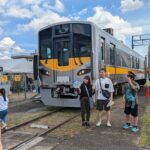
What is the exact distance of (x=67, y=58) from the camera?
13.4 m

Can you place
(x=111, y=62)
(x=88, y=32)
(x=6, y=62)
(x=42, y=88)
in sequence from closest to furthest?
(x=88, y=32) < (x=42, y=88) < (x=111, y=62) < (x=6, y=62)

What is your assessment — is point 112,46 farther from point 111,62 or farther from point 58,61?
point 58,61

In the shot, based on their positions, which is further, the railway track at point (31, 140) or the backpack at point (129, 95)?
the backpack at point (129, 95)

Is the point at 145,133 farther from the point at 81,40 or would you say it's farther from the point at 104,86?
the point at 81,40

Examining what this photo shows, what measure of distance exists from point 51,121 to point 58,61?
10.5 feet

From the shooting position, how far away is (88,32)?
43.1 ft

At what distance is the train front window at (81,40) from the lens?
13133mm

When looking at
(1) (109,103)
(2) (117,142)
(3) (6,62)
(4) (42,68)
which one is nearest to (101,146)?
(2) (117,142)

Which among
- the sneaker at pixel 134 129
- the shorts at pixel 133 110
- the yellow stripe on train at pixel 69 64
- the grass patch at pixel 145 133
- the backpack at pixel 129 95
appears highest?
the yellow stripe on train at pixel 69 64

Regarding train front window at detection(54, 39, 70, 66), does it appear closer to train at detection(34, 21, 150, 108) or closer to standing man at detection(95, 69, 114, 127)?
train at detection(34, 21, 150, 108)

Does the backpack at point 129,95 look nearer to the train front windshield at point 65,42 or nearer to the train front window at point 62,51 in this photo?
the train front windshield at point 65,42

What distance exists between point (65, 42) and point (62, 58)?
68cm

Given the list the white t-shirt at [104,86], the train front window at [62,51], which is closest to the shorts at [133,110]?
the white t-shirt at [104,86]

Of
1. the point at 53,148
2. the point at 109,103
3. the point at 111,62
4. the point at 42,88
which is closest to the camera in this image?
the point at 53,148
